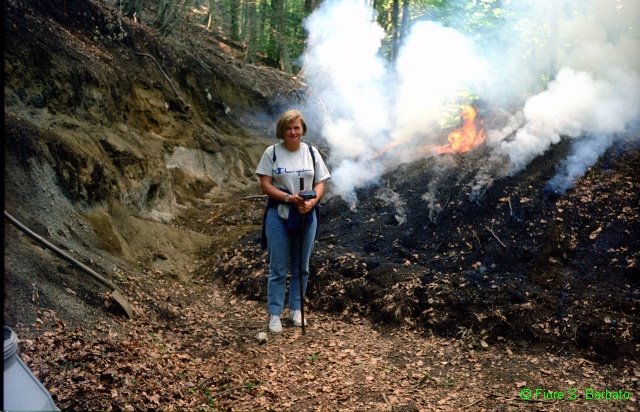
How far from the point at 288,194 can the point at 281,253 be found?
67 centimetres

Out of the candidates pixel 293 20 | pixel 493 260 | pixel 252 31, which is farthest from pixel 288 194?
pixel 293 20

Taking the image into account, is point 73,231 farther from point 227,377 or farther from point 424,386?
point 424,386

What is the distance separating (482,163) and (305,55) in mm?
14671

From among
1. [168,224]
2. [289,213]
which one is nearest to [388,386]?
[289,213]

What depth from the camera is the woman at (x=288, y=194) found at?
533 cm

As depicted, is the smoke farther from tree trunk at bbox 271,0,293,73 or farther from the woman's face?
tree trunk at bbox 271,0,293,73

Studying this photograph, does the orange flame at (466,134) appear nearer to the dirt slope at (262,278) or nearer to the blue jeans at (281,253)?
the dirt slope at (262,278)

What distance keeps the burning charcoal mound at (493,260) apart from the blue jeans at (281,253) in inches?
43.8

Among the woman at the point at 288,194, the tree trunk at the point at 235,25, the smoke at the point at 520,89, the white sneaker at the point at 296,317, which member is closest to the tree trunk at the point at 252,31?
the tree trunk at the point at 235,25

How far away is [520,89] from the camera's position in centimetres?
991

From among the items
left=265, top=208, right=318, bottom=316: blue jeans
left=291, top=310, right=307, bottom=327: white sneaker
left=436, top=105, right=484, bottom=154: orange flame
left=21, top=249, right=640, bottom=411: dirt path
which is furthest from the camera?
left=436, top=105, right=484, bottom=154: orange flame

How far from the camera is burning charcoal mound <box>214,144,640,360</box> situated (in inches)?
216

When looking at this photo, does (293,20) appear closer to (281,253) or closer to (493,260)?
(493,260)

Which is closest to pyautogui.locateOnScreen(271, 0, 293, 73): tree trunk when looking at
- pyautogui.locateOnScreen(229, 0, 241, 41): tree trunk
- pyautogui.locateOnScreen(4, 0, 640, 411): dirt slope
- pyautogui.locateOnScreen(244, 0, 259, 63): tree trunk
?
pyautogui.locateOnScreen(244, 0, 259, 63): tree trunk
